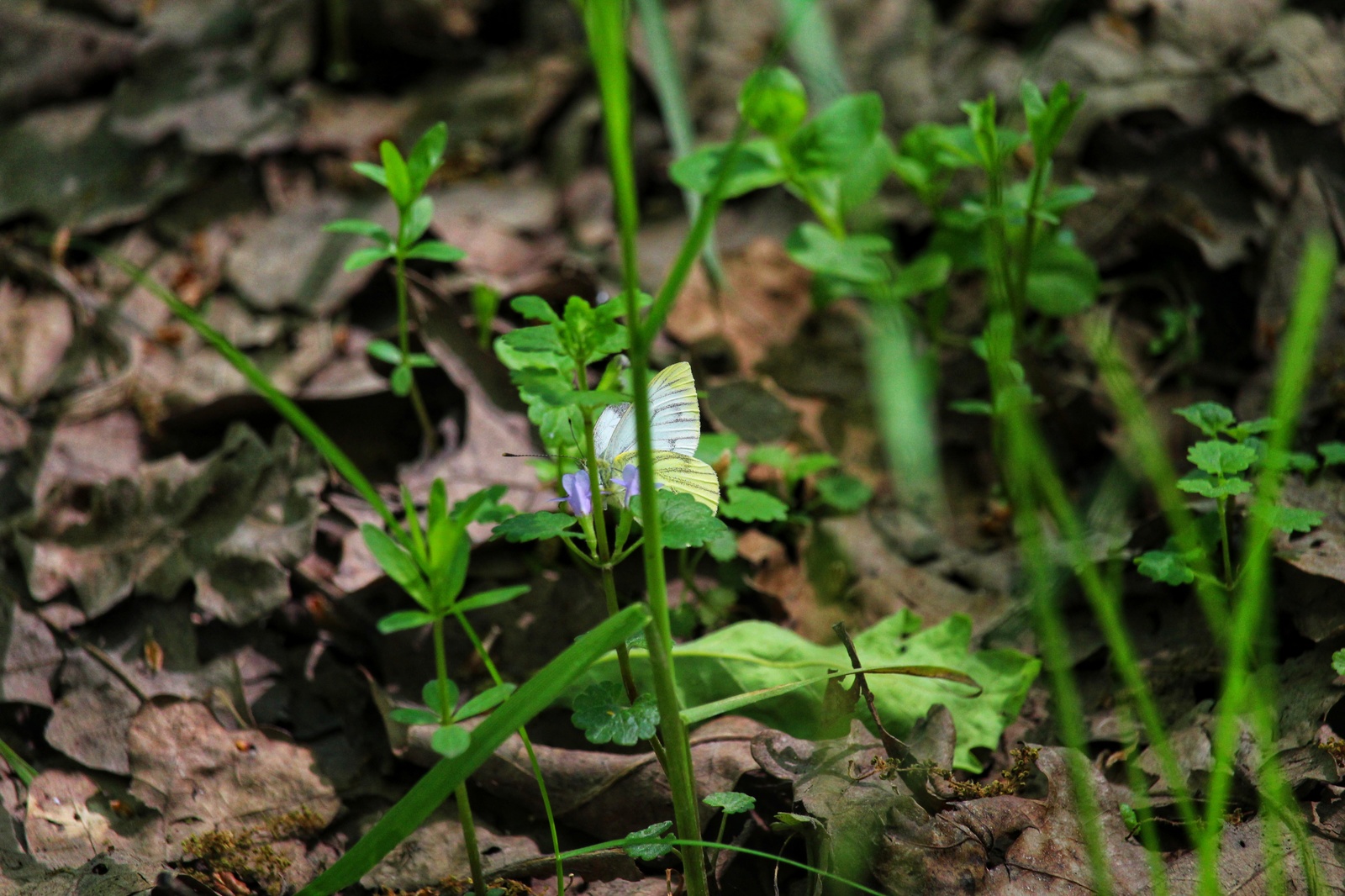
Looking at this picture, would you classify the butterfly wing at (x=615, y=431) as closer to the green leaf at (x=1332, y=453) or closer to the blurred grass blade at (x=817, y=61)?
the green leaf at (x=1332, y=453)

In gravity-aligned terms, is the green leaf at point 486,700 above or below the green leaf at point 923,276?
below

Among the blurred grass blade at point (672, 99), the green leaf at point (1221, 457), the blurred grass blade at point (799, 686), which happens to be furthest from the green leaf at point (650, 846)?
the blurred grass blade at point (672, 99)

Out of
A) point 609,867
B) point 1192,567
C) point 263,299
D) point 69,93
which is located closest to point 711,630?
point 609,867

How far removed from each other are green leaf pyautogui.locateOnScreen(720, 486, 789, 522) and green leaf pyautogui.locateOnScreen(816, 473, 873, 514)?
35 cm

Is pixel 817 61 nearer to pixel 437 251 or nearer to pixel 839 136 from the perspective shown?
pixel 839 136

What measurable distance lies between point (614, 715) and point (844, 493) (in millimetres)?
1057

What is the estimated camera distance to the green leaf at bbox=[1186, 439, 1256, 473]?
1804 millimetres

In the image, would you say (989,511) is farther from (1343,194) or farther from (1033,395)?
(1343,194)

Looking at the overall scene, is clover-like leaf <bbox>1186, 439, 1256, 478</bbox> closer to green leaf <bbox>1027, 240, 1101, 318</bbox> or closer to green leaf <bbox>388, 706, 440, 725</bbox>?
green leaf <bbox>1027, 240, 1101, 318</bbox>

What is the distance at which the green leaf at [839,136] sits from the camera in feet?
8.14

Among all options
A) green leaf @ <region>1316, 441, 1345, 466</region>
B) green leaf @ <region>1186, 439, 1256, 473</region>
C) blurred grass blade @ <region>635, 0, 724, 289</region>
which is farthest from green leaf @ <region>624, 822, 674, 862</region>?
blurred grass blade @ <region>635, 0, 724, 289</region>

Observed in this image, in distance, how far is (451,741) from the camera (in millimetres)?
1373

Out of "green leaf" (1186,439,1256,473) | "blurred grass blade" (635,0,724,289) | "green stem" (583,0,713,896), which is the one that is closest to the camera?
"green stem" (583,0,713,896)

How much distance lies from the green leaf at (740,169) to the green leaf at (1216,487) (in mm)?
1244
